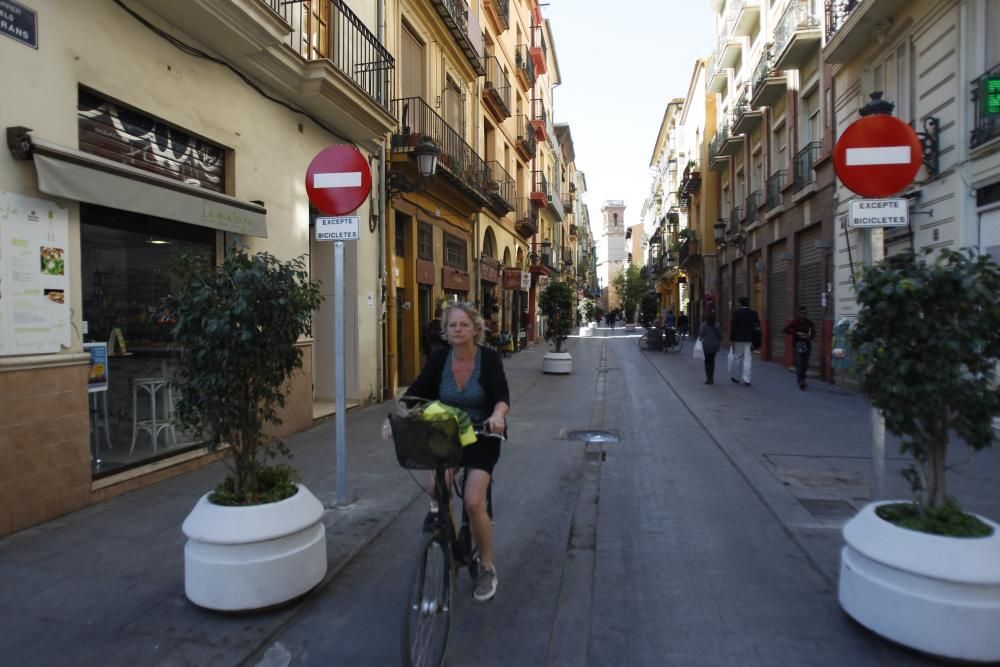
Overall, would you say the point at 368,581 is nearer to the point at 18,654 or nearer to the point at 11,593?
the point at 18,654

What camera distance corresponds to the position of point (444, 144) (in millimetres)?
15367

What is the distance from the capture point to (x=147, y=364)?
6.74 metres

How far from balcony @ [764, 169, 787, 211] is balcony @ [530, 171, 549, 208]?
13.0 meters

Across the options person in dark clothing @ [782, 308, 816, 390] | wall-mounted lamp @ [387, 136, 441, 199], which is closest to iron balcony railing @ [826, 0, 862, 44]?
person in dark clothing @ [782, 308, 816, 390]

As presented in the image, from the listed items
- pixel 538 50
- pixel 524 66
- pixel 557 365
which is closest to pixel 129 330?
pixel 557 365

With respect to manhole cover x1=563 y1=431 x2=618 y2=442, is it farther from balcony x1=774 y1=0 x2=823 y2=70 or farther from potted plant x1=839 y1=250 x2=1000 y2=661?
balcony x1=774 y1=0 x2=823 y2=70

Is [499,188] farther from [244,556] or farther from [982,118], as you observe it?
[244,556]

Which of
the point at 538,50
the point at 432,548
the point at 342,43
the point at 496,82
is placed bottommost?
the point at 432,548

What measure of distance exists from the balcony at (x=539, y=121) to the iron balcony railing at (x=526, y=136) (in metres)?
1.08

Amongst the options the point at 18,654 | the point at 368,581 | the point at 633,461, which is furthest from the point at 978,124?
the point at 18,654

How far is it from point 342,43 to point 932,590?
1004 cm

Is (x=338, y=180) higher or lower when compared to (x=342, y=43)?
lower

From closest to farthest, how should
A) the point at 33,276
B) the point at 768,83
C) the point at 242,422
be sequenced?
the point at 242,422, the point at 33,276, the point at 768,83

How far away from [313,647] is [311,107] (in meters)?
7.80
